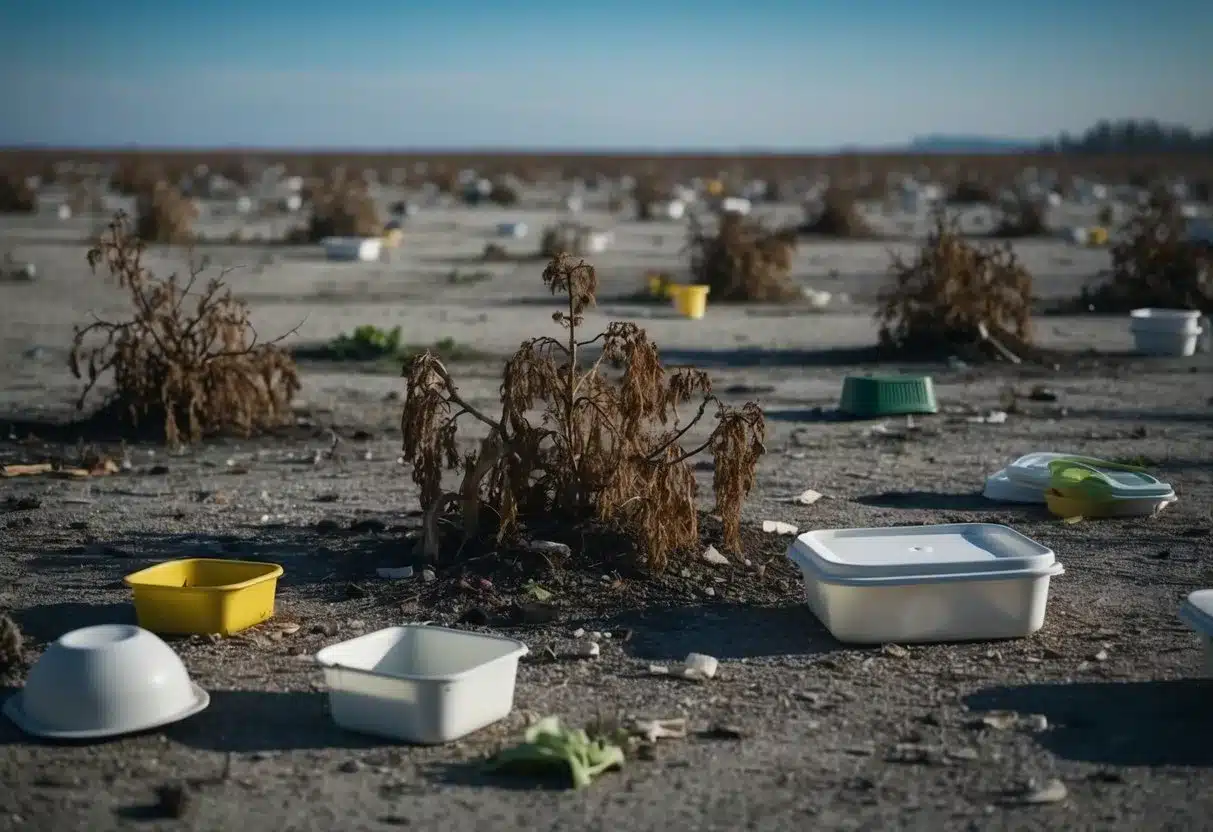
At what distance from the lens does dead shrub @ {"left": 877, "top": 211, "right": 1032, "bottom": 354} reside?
14062 mm

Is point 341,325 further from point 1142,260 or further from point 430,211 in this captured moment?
point 430,211

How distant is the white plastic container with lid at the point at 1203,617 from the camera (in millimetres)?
5293

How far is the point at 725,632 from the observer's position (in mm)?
6148

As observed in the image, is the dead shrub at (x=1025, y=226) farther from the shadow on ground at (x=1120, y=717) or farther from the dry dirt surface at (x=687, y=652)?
the shadow on ground at (x=1120, y=717)

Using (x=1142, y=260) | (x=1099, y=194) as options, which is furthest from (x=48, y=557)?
(x=1099, y=194)

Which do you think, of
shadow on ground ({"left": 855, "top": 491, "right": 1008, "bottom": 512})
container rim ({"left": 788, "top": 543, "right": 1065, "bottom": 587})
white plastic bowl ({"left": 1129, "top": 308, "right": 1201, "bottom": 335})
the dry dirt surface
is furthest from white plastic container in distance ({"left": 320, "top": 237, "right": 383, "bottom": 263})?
container rim ({"left": 788, "top": 543, "right": 1065, "bottom": 587})

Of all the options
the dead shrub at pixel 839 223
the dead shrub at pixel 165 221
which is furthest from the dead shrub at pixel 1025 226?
the dead shrub at pixel 165 221

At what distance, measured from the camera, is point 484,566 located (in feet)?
22.0

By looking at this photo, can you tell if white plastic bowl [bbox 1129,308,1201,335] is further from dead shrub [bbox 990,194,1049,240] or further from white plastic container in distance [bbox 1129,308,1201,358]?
dead shrub [bbox 990,194,1049,240]

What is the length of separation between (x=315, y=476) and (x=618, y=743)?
4.85 meters

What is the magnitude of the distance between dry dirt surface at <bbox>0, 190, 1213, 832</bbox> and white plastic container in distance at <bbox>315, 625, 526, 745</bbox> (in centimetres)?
6

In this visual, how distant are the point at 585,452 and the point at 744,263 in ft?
42.0

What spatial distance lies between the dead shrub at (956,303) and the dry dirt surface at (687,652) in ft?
7.02

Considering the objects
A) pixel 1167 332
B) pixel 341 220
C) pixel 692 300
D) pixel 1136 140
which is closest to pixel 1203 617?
pixel 1167 332
